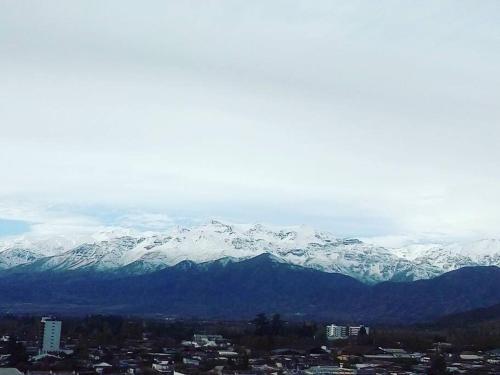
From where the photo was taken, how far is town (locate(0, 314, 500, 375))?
5416 centimetres

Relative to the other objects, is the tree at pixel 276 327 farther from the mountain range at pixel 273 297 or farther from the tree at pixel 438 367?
the mountain range at pixel 273 297

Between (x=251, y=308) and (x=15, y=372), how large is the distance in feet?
407

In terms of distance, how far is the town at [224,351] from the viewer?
54.2m

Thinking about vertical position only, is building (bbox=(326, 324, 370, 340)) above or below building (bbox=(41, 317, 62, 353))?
above

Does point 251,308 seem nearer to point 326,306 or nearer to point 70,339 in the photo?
point 326,306

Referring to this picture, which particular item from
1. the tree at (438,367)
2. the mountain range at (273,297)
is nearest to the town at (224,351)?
the tree at (438,367)

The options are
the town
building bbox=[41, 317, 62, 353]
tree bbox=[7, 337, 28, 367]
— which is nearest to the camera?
the town

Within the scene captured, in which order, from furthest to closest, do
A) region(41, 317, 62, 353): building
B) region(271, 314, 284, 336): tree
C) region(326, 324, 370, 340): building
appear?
region(326, 324, 370, 340): building, region(271, 314, 284, 336): tree, region(41, 317, 62, 353): building

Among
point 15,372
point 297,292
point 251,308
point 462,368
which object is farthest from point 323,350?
point 297,292

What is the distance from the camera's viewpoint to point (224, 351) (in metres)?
67.2

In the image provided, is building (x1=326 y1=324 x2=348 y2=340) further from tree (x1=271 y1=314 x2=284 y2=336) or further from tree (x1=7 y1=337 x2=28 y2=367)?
tree (x1=7 y1=337 x2=28 y2=367)

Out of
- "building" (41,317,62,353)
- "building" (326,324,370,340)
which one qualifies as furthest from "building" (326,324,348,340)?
"building" (41,317,62,353)

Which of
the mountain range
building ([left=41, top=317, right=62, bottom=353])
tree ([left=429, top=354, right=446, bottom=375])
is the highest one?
the mountain range

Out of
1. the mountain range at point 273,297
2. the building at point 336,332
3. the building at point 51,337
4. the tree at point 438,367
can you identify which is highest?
the mountain range at point 273,297
